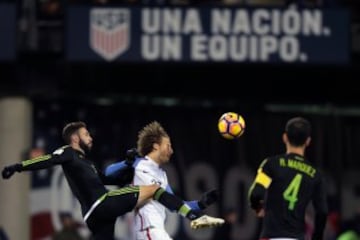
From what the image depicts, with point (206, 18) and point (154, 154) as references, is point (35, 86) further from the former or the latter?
point (154, 154)

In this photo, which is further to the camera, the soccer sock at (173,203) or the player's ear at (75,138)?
the player's ear at (75,138)

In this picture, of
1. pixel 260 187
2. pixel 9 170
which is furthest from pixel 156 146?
pixel 260 187

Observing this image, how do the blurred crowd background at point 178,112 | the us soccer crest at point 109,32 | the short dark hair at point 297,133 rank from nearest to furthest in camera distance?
the short dark hair at point 297,133
the us soccer crest at point 109,32
the blurred crowd background at point 178,112

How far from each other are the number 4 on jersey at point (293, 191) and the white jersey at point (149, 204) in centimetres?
206

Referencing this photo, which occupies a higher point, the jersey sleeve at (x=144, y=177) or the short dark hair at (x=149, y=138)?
the short dark hair at (x=149, y=138)

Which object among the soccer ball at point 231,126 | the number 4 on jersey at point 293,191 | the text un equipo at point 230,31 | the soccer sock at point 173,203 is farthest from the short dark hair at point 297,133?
the text un equipo at point 230,31

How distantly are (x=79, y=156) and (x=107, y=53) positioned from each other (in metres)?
9.30

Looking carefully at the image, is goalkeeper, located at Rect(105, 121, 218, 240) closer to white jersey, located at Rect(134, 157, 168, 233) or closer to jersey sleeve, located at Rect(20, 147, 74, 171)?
white jersey, located at Rect(134, 157, 168, 233)

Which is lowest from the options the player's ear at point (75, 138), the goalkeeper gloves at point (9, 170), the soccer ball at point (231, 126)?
the goalkeeper gloves at point (9, 170)

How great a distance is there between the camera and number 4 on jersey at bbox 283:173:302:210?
10734 mm

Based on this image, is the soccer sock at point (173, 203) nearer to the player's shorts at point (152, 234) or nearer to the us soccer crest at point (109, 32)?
the player's shorts at point (152, 234)

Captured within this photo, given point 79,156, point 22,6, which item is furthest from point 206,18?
point 79,156

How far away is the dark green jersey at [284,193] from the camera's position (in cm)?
1070

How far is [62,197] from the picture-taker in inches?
913
